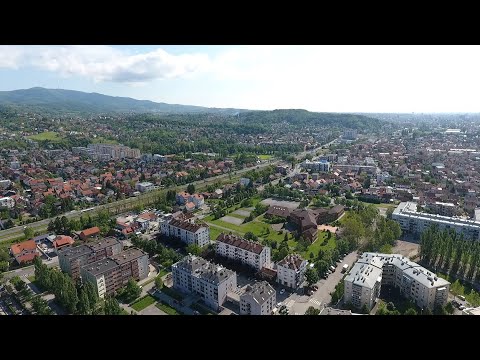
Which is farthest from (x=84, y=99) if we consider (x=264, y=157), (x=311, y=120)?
(x=264, y=157)

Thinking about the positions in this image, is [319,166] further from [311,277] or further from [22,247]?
[22,247]

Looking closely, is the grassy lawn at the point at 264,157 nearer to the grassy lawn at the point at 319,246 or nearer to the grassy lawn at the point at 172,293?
the grassy lawn at the point at 319,246

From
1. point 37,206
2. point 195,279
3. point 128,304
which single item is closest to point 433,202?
point 195,279

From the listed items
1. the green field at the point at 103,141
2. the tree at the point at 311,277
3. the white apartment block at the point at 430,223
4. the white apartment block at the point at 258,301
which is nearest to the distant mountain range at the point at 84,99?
the green field at the point at 103,141

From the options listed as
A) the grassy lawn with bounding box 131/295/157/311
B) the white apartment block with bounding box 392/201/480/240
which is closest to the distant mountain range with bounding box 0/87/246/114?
the white apartment block with bounding box 392/201/480/240
